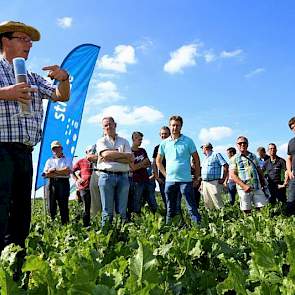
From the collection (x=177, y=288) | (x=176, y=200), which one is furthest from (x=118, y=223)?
(x=177, y=288)

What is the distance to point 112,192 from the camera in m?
7.01

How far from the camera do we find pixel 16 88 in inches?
129

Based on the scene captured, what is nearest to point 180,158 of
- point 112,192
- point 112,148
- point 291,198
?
point 112,148

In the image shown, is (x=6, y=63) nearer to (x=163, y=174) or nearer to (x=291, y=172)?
(x=163, y=174)

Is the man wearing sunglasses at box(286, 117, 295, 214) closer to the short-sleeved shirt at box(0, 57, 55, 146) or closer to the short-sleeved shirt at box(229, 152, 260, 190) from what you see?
the short-sleeved shirt at box(229, 152, 260, 190)

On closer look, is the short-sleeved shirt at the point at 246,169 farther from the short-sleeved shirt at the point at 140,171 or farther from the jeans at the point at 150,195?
the jeans at the point at 150,195

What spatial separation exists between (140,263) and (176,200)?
559cm

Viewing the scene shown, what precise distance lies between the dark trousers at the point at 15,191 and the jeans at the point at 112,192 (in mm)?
3199

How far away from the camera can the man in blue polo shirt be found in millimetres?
7441

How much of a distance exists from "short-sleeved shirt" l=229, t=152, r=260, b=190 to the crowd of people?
0.02 m

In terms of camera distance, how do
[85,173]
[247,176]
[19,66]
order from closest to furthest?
[19,66], [247,176], [85,173]

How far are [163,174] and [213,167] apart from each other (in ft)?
10.1

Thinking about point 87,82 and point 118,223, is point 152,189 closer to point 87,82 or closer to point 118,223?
point 87,82

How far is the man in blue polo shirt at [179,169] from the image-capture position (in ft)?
24.4
